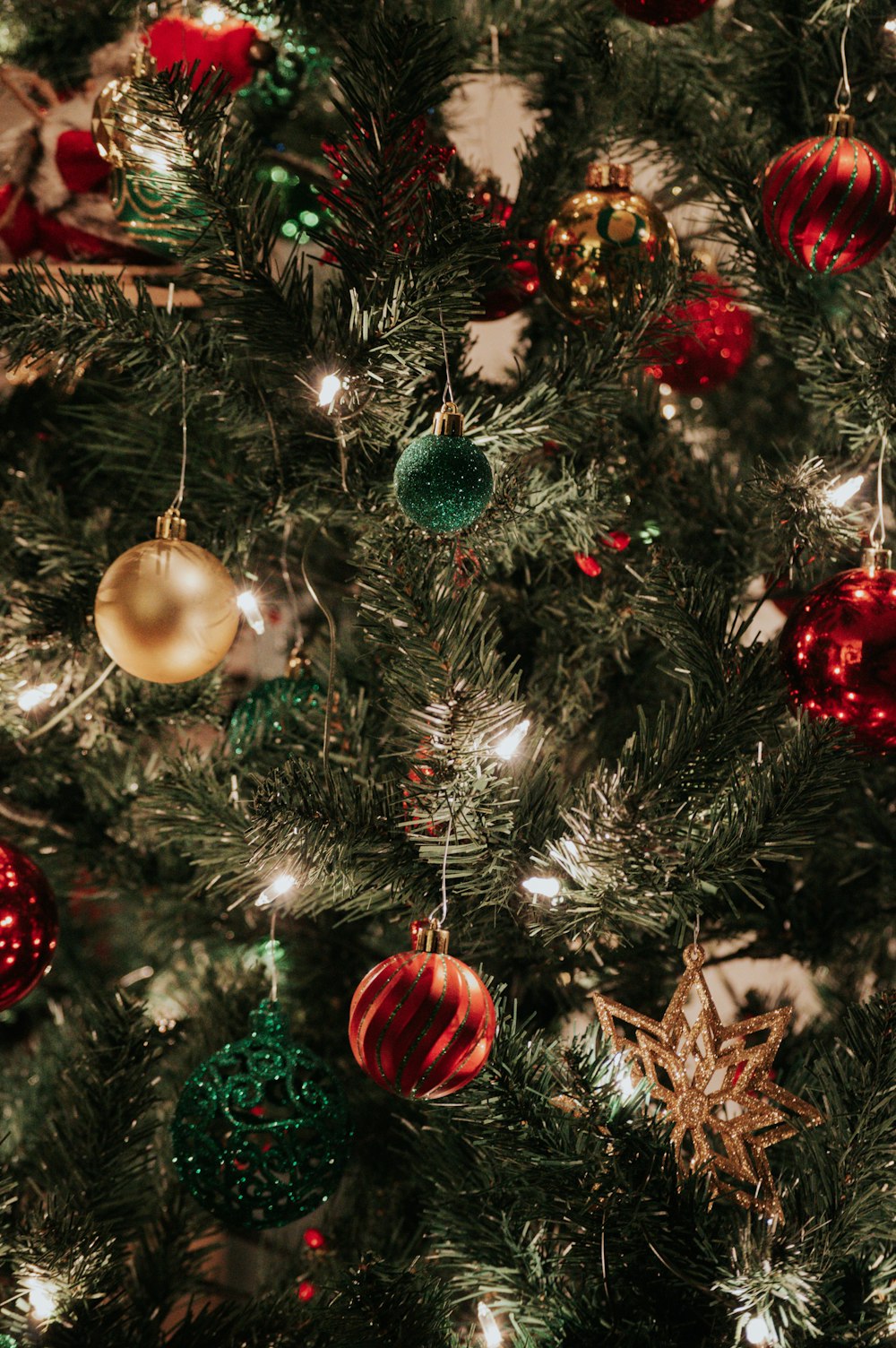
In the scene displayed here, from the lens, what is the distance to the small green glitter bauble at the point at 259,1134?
0.67 m

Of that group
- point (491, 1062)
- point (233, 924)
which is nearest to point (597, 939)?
point (491, 1062)

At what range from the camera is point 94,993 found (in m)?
0.80

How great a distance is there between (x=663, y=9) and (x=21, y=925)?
67cm

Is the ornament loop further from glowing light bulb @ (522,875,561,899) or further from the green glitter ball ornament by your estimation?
the green glitter ball ornament

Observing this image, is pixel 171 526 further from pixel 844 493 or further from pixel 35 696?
pixel 844 493

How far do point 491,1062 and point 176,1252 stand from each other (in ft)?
1.07

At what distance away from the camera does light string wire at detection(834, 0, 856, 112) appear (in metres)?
0.66

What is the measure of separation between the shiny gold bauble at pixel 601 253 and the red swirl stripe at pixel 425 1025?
0.39m

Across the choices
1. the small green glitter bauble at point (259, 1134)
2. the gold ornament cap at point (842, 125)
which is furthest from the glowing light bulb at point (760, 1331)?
the gold ornament cap at point (842, 125)

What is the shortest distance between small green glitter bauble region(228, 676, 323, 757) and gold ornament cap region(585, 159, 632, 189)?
37 cm

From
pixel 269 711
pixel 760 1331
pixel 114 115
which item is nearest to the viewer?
pixel 760 1331

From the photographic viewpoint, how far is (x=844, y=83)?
2.23 ft

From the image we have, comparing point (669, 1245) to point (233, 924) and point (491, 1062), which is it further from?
point (233, 924)

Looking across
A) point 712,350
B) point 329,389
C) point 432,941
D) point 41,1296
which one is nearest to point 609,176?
point 712,350
